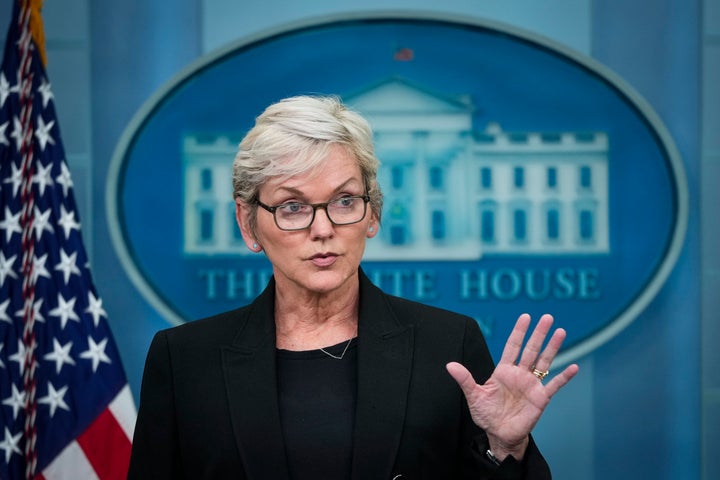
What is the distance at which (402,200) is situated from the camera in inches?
119

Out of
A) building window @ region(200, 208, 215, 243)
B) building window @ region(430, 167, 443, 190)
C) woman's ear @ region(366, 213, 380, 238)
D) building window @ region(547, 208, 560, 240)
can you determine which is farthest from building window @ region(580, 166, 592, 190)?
woman's ear @ region(366, 213, 380, 238)

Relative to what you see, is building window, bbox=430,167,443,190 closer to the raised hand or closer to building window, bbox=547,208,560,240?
building window, bbox=547,208,560,240

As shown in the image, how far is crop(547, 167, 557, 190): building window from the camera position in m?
3.00

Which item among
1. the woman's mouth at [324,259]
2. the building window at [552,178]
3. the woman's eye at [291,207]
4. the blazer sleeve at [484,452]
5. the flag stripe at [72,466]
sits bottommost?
the flag stripe at [72,466]

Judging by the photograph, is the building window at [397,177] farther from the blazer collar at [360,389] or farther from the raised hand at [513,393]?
the raised hand at [513,393]

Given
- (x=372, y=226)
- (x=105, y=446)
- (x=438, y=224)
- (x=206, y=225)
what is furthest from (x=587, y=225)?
(x=105, y=446)

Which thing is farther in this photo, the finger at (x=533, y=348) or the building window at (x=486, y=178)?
the building window at (x=486, y=178)

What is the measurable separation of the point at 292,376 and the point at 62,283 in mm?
1359

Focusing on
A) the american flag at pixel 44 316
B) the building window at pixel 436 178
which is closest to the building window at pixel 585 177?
the building window at pixel 436 178

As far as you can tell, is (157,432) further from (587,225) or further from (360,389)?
(587,225)

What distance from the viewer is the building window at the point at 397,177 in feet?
9.85

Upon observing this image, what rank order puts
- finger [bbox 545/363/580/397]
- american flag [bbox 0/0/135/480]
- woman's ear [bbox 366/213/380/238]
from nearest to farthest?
finger [bbox 545/363/580/397]
woman's ear [bbox 366/213/380/238]
american flag [bbox 0/0/135/480]

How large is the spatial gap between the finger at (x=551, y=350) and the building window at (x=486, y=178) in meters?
1.45

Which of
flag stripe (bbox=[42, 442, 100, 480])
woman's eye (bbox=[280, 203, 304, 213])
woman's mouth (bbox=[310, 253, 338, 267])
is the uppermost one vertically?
woman's eye (bbox=[280, 203, 304, 213])
